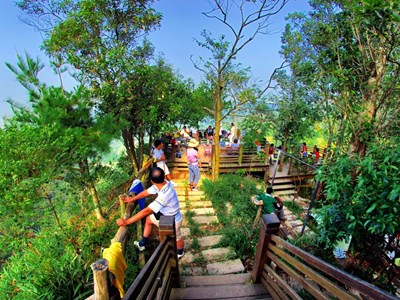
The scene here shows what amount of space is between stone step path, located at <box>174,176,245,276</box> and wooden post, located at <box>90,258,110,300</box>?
218cm

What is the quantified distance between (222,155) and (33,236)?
7691 mm

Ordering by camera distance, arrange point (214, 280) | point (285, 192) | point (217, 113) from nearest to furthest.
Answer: point (214, 280), point (217, 113), point (285, 192)

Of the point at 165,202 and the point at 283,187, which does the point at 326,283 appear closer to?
the point at 165,202

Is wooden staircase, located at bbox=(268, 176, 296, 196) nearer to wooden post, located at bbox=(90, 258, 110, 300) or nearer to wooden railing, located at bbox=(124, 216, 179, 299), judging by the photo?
wooden railing, located at bbox=(124, 216, 179, 299)

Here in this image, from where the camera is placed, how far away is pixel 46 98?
144 inches

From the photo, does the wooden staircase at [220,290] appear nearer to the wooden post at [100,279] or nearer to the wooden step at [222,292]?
the wooden step at [222,292]

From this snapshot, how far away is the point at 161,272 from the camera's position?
213cm

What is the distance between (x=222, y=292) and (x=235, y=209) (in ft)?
11.2

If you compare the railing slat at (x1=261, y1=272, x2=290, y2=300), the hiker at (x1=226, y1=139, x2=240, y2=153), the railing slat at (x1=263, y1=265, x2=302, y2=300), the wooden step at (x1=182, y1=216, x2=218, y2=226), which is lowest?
the wooden step at (x1=182, y1=216, x2=218, y2=226)

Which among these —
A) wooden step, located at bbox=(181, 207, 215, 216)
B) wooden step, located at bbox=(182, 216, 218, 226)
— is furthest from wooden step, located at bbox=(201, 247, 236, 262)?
wooden step, located at bbox=(181, 207, 215, 216)

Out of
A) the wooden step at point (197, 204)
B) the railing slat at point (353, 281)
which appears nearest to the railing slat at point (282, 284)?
the railing slat at point (353, 281)

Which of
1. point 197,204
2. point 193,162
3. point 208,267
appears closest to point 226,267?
point 208,267

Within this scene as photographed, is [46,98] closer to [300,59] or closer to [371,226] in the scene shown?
[371,226]

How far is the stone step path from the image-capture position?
3.63m
